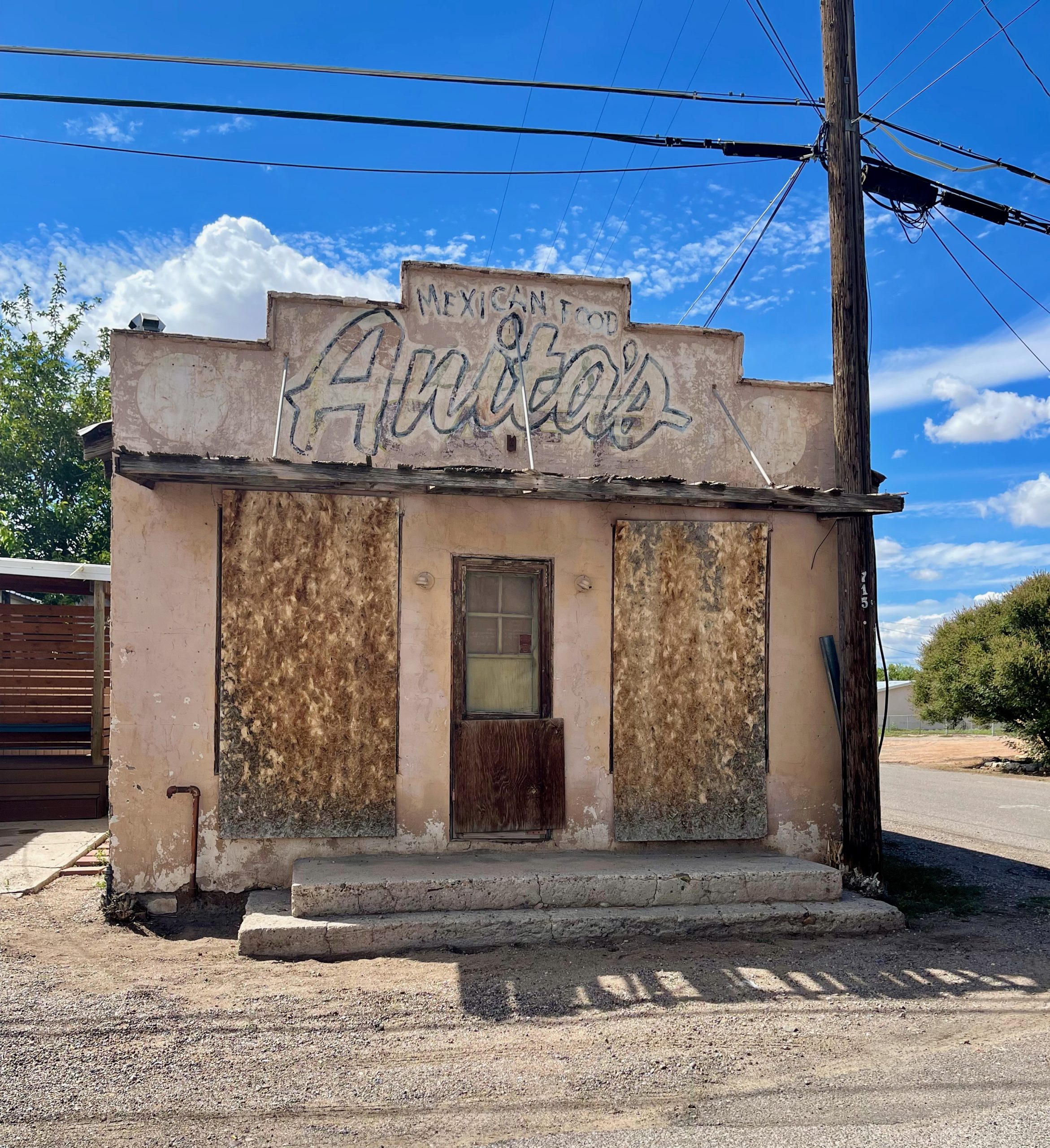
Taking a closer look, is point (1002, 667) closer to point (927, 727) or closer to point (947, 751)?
point (947, 751)

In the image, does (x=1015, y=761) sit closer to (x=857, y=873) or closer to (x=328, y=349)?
(x=857, y=873)

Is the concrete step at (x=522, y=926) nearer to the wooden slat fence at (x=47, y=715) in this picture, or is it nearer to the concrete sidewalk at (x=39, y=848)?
the concrete sidewalk at (x=39, y=848)

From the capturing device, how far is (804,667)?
26.8ft

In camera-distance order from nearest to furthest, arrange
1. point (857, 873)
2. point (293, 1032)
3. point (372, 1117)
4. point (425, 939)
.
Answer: point (372, 1117) < point (293, 1032) < point (425, 939) < point (857, 873)

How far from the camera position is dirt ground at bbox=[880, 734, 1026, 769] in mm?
22438

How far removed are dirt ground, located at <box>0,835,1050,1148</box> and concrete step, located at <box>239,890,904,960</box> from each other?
0.50 feet

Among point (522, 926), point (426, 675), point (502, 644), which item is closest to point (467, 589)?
point (502, 644)

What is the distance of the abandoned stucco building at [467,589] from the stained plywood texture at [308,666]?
0.02 m

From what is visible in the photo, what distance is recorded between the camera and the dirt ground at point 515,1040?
12.8ft

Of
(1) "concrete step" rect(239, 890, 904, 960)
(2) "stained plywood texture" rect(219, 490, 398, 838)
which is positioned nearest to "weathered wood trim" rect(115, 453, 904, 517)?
(2) "stained plywood texture" rect(219, 490, 398, 838)

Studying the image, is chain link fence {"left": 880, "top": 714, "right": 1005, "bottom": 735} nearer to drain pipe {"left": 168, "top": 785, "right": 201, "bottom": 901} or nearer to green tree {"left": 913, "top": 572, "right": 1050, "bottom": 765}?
green tree {"left": 913, "top": 572, "right": 1050, "bottom": 765}

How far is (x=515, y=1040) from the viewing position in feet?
15.6

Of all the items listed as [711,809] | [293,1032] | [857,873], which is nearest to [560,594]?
[711,809]

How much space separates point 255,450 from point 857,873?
19.5 ft
